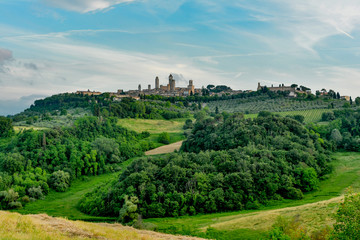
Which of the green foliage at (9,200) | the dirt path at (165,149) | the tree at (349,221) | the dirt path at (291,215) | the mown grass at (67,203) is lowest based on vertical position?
the mown grass at (67,203)

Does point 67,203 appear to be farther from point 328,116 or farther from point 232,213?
point 328,116

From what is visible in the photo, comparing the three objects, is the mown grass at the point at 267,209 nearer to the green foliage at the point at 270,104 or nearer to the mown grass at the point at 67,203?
the mown grass at the point at 67,203

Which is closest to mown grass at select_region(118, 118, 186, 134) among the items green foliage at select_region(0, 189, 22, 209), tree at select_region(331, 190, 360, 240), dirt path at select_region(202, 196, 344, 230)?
green foliage at select_region(0, 189, 22, 209)

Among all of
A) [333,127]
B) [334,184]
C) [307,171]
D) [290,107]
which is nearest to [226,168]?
[307,171]

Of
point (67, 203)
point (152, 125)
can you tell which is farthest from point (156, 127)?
point (67, 203)

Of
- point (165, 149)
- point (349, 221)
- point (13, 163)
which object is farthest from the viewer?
point (165, 149)

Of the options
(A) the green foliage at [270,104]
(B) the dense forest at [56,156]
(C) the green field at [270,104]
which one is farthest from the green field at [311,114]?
(B) the dense forest at [56,156]

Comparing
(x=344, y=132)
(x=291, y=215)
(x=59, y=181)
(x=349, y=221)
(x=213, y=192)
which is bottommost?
(x=59, y=181)

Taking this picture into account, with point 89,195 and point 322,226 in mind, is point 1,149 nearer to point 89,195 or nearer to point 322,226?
point 89,195
